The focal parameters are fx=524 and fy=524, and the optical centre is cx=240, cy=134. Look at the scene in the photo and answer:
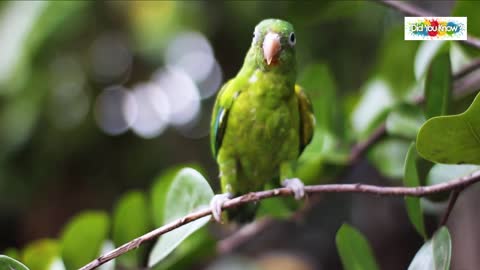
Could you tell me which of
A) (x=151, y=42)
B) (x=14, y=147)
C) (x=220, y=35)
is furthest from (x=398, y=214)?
(x=14, y=147)

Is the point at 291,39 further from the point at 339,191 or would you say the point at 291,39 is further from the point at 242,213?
the point at 242,213

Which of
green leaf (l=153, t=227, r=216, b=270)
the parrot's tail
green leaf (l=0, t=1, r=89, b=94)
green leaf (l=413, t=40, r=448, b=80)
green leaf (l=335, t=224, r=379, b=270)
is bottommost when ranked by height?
green leaf (l=153, t=227, r=216, b=270)

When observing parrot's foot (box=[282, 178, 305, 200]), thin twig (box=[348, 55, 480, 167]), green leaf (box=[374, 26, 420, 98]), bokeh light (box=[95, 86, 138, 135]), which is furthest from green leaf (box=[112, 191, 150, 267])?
bokeh light (box=[95, 86, 138, 135])

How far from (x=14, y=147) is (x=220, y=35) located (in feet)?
2.06

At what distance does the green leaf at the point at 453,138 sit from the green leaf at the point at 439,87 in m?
0.13

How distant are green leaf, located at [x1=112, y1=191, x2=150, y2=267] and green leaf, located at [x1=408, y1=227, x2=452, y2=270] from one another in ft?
1.29

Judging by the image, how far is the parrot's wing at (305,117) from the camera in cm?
65

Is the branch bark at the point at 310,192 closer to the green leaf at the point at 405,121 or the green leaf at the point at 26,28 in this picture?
the green leaf at the point at 405,121

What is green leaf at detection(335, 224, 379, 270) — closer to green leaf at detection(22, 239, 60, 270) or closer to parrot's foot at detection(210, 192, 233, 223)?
parrot's foot at detection(210, 192, 233, 223)

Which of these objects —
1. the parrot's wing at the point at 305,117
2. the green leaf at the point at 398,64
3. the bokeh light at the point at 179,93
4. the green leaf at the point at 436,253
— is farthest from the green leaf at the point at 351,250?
the bokeh light at the point at 179,93

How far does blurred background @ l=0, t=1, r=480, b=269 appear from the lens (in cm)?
103

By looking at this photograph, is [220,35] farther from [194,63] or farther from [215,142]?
[215,142]

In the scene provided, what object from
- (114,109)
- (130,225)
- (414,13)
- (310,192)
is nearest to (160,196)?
(130,225)

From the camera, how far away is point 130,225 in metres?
0.76
